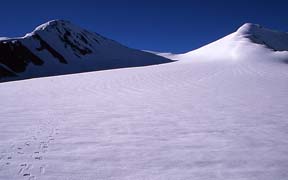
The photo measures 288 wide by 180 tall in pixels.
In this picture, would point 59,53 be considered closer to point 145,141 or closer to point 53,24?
point 53,24

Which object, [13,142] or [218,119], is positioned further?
[218,119]

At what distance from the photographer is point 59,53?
196 ft

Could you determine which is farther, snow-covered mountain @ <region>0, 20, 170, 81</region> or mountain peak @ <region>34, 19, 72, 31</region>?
mountain peak @ <region>34, 19, 72, 31</region>

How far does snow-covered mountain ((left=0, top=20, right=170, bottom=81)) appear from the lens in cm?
4631

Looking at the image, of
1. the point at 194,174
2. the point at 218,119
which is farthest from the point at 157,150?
the point at 218,119

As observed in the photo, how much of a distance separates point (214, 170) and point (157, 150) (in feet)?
3.62

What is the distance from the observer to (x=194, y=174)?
3354 mm

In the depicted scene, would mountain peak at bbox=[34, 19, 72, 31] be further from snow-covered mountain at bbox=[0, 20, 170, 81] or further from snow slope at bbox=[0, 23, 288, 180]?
snow slope at bbox=[0, 23, 288, 180]

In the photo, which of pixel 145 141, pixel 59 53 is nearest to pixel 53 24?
pixel 59 53

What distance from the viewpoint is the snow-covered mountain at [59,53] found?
46.3 meters

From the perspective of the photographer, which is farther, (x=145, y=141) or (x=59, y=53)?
(x=59, y=53)

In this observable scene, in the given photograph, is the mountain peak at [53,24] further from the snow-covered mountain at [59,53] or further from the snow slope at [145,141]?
the snow slope at [145,141]

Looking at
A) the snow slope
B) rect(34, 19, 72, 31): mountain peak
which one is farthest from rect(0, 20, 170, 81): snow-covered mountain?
the snow slope

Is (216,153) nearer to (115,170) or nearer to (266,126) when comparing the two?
(115,170)
